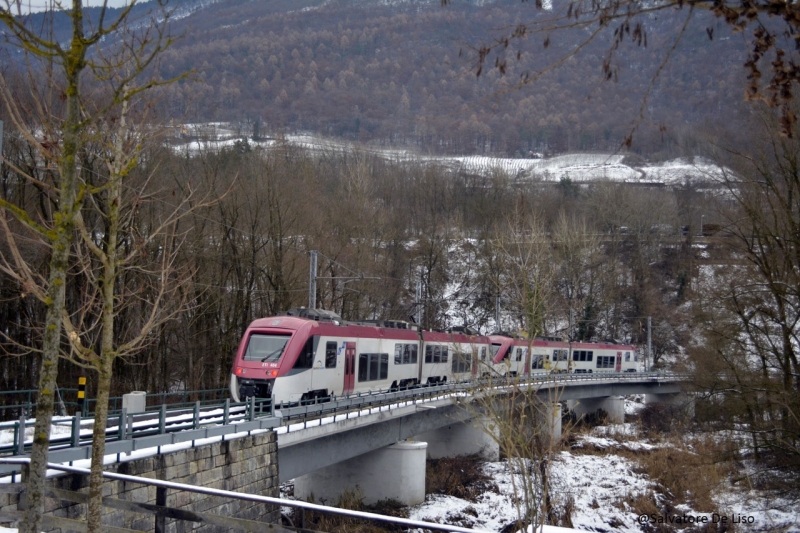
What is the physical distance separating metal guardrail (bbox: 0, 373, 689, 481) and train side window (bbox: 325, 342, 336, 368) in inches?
49.0

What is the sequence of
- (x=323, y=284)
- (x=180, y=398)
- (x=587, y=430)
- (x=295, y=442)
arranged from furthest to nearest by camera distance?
(x=587, y=430) → (x=323, y=284) → (x=180, y=398) → (x=295, y=442)

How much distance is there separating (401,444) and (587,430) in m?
24.8

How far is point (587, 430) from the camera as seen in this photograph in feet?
164

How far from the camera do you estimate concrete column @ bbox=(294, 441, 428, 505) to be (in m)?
28.5

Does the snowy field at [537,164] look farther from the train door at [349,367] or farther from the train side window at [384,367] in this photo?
the train door at [349,367]

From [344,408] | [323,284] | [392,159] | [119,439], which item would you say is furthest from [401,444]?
[392,159]

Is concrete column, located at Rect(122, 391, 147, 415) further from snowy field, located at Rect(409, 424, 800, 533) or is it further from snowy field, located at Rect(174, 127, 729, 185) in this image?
snowy field, located at Rect(174, 127, 729, 185)

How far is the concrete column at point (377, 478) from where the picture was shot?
2848 centimetres

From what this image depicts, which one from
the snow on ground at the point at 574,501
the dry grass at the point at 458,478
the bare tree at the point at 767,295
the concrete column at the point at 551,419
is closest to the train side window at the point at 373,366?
the snow on ground at the point at 574,501

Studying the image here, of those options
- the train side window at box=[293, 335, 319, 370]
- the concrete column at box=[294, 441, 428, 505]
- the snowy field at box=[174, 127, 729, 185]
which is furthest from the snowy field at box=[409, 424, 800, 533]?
the snowy field at box=[174, 127, 729, 185]

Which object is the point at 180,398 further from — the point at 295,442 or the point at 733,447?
the point at 733,447

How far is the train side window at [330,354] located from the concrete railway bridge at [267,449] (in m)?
1.32

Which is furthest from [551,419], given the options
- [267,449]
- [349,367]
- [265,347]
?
[349,367]

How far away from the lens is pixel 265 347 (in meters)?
23.9
